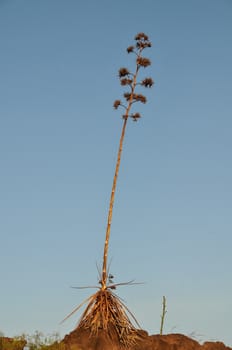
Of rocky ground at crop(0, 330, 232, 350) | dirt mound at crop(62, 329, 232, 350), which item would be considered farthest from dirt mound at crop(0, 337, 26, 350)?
dirt mound at crop(62, 329, 232, 350)

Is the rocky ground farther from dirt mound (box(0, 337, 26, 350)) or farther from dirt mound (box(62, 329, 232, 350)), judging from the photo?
dirt mound (box(0, 337, 26, 350))

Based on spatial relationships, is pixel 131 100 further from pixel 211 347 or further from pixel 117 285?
pixel 211 347

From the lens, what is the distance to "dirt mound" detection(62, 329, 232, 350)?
31.1m

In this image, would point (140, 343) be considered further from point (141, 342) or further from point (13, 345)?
point (13, 345)

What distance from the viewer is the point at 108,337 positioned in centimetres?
3167

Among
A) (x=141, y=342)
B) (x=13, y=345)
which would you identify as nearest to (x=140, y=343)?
(x=141, y=342)

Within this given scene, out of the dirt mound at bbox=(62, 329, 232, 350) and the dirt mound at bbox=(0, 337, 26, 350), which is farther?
the dirt mound at bbox=(62, 329, 232, 350)

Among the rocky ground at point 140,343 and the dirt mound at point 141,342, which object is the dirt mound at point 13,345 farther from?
the dirt mound at point 141,342

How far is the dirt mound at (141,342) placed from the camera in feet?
102

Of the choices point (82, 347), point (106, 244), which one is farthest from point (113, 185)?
point (82, 347)

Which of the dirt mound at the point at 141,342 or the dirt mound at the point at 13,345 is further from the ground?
the dirt mound at the point at 141,342

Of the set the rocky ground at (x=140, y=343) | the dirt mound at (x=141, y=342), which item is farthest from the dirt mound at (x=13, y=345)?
the dirt mound at (x=141, y=342)

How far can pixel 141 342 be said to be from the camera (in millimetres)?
32125

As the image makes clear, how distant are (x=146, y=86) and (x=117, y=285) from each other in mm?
9866
